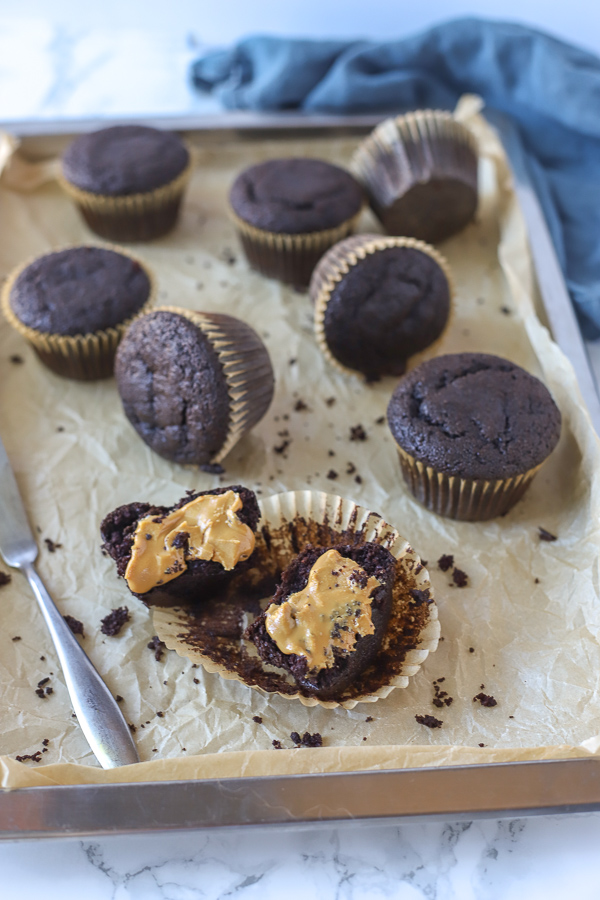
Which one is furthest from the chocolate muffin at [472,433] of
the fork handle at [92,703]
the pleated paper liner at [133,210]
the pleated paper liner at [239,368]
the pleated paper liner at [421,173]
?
the pleated paper liner at [133,210]

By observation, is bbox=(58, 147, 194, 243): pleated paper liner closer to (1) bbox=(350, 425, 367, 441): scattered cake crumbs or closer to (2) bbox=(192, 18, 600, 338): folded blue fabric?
(2) bbox=(192, 18, 600, 338): folded blue fabric

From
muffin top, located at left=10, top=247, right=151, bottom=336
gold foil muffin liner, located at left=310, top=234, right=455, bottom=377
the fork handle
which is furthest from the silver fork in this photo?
gold foil muffin liner, located at left=310, top=234, right=455, bottom=377

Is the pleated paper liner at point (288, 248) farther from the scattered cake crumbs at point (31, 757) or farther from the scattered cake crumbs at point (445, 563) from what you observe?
the scattered cake crumbs at point (31, 757)

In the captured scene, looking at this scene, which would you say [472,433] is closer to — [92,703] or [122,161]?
[92,703]

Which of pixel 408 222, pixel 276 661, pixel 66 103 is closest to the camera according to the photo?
pixel 276 661

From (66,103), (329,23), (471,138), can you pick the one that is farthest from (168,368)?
(329,23)

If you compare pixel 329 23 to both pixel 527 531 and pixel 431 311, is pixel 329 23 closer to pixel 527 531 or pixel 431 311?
pixel 431 311

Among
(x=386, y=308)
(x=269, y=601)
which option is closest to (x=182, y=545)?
(x=269, y=601)
